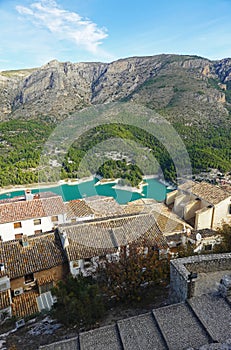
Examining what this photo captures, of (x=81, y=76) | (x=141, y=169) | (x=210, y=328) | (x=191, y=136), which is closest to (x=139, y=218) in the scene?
(x=210, y=328)

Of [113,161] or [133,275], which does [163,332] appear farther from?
[113,161]

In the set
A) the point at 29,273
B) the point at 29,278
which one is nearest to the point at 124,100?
the point at 29,278

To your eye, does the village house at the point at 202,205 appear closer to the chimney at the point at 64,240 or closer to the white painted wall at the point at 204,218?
the white painted wall at the point at 204,218

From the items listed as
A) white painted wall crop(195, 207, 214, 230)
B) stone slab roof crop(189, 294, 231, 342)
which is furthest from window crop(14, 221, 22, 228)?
stone slab roof crop(189, 294, 231, 342)

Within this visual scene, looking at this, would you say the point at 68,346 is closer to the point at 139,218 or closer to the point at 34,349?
the point at 34,349

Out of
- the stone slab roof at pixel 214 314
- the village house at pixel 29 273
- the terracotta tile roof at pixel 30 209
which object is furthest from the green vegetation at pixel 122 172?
the stone slab roof at pixel 214 314

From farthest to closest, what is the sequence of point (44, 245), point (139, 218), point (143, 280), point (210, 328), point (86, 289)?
1. point (139, 218)
2. point (44, 245)
3. point (143, 280)
4. point (86, 289)
5. point (210, 328)
